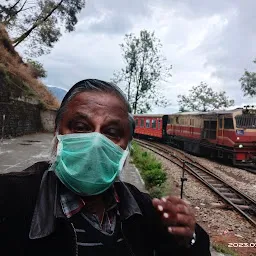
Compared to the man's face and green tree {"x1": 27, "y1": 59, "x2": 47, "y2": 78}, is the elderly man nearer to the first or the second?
the man's face

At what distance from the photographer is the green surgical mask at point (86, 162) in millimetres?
1536

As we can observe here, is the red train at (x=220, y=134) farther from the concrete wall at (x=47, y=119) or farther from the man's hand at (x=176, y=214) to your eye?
the man's hand at (x=176, y=214)

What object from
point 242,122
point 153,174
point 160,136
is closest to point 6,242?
point 153,174

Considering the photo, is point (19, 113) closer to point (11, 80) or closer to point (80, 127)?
point (11, 80)

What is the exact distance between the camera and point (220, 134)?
57.8 feet

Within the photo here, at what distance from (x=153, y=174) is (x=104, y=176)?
7.29m

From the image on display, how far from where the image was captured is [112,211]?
1.60 metres

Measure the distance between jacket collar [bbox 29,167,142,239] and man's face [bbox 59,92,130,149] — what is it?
254mm

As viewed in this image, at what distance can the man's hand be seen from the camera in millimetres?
1444

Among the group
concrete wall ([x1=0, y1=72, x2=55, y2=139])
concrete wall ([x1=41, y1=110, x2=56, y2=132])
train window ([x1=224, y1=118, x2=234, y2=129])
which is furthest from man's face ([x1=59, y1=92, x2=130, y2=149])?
concrete wall ([x1=41, y1=110, x2=56, y2=132])

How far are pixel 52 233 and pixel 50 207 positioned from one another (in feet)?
0.36

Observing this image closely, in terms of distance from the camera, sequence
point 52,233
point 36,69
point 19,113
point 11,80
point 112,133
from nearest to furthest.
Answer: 1. point 52,233
2. point 112,133
3. point 19,113
4. point 11,80
5. point 36,69

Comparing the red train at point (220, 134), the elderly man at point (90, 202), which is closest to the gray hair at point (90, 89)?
the elderly man at point (90, 202)

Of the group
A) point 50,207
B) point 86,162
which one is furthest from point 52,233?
point 86,162
